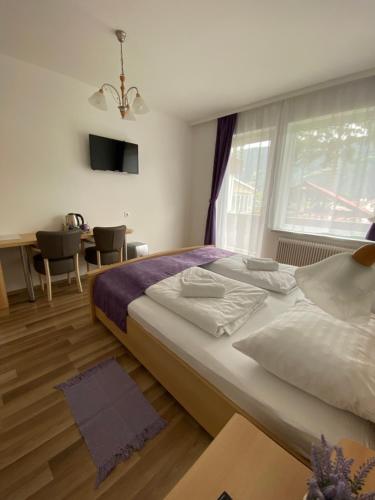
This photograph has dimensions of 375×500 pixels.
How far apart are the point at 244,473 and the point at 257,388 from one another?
34cm

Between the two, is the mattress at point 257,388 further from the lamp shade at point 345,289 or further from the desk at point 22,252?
the desk at point 22,252

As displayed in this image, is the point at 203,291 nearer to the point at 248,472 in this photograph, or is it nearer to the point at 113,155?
the point at 248,472

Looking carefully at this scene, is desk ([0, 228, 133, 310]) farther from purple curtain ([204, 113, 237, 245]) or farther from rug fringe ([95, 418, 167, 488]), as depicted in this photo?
purple curtain ([204, 113, 237, 245])

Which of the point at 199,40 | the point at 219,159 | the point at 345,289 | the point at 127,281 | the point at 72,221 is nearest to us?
the point at 345,289

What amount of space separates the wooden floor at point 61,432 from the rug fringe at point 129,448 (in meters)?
0.02

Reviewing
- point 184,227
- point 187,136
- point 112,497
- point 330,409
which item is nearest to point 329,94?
point 187,136

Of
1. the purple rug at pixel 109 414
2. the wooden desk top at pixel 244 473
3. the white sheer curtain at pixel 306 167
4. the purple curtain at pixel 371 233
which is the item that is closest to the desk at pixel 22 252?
the purple rug at pixel 109 414

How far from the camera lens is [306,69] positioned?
88.2 inches

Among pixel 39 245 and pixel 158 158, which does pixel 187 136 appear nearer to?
pixel 158 158

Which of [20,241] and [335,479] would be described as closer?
[335,479]

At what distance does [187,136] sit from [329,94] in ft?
7.55

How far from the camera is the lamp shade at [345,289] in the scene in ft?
1.65

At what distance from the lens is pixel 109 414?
127 cm

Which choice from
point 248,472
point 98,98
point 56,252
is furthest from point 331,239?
point 56,252
